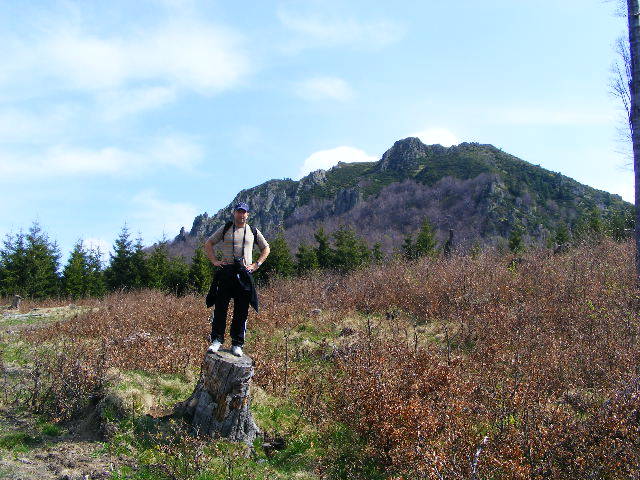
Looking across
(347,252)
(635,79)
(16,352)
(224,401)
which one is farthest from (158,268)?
(635,79)

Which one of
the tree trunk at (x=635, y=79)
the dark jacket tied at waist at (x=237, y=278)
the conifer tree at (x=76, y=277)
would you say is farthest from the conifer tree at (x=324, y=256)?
the dark jacket tied at waist at (x=237, y=278)

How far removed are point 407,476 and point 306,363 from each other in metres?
4.47

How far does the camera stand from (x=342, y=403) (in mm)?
6145

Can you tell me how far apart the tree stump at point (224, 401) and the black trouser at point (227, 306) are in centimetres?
53

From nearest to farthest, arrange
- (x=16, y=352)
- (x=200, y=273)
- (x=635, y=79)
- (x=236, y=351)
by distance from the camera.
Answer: (x=236, y=351), (x=635, y=79), (x=16, y=352), (x=200, y=273)

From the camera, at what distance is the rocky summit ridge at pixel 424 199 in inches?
2181

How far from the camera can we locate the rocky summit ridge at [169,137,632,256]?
55406 millimetres

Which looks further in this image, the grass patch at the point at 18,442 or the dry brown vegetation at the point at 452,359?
the grass patch at the point at 18,442

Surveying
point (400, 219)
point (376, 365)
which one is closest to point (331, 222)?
point (400, 219)

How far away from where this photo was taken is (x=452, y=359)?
286 inches

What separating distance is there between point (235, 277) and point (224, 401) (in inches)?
62.6

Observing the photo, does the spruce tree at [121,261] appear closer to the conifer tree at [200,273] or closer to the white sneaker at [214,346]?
the conifer tree at [200,273]

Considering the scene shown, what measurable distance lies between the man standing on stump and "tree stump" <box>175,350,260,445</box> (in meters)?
0.54

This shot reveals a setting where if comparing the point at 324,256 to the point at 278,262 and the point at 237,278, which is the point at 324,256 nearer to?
the point at 278,262
